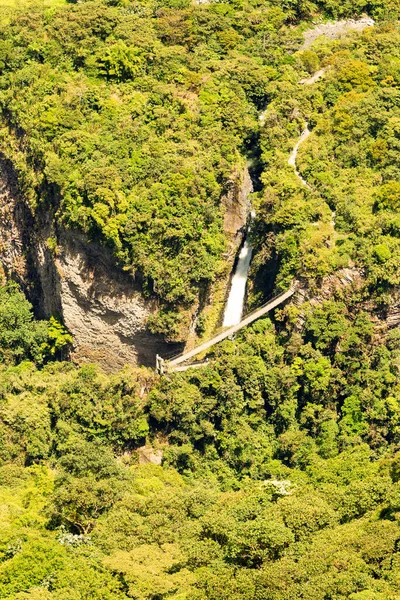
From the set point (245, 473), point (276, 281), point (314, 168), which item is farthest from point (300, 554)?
point (314, 168)

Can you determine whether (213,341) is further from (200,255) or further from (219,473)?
(219,473)

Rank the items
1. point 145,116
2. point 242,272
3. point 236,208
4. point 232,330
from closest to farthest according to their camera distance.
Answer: point 232,330, point 145,116, point 236,208, point 242,272

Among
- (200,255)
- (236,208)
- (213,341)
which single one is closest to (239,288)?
(213,341)

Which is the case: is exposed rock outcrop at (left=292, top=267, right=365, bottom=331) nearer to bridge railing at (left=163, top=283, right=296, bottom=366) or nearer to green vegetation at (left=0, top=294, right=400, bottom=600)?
green vegetation at (left=0, top=294, right=400, bottom=600)

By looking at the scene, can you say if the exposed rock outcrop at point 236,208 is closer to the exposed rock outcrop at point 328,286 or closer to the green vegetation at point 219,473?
the exposed rock outcrop at point 328,286

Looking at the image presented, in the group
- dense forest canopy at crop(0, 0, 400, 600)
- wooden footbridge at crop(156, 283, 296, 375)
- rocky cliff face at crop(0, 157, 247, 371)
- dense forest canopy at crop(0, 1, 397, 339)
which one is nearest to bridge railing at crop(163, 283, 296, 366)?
wooden footbridge at crop(156, 283, 296, 375)

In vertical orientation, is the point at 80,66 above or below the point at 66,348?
above

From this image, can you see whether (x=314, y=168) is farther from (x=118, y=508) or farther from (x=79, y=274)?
(x=118, y=508)
